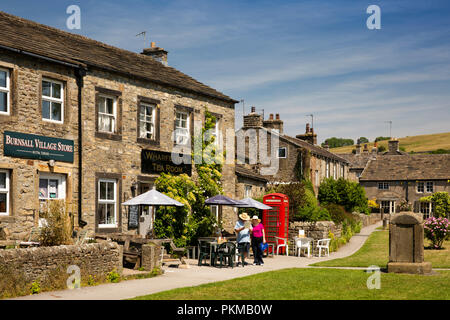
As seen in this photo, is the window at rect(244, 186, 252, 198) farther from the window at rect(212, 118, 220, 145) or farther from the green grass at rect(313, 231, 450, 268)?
the green grass at rect(313, 231, 450, 268)

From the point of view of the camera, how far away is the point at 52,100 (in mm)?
17500

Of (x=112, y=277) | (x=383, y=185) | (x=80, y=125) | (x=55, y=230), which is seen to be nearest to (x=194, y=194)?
(x=80, y=125)

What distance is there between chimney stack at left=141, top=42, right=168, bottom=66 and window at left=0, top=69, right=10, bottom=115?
11.1 metres

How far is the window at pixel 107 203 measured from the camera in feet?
61.9

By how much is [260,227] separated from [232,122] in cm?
815

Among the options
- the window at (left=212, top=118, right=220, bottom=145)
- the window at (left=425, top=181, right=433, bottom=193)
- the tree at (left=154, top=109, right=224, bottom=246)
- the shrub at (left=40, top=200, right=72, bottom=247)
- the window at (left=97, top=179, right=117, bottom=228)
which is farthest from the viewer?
the window at (left=425, top=181, right=433, bottom=193)

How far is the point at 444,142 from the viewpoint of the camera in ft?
430

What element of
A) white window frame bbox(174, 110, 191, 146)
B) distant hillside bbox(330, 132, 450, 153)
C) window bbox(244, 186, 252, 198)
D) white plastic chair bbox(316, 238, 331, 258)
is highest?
distant hillside bbox(330, 132, 450, 153)

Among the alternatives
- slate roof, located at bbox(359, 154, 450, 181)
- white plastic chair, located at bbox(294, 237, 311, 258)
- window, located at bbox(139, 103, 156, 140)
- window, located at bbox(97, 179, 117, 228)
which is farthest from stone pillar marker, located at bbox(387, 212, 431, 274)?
slate roof, located at bbox(359, 154, 450, 181)

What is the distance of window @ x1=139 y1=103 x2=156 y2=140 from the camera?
2100cm

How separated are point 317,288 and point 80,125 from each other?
9981mm

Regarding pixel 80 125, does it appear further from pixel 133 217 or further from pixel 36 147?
pixel 133 217

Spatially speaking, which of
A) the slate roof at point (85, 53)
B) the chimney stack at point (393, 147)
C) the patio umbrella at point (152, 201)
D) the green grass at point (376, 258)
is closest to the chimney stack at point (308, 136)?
the green grass at point (376, 258)
